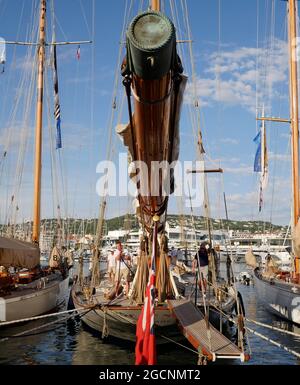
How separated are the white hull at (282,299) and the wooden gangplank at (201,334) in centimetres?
806

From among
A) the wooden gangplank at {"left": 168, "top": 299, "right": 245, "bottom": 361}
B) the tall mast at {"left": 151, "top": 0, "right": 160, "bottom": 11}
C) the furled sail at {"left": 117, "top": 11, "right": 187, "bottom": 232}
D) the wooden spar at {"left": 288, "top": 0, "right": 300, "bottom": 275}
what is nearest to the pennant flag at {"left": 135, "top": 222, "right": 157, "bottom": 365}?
the wooden gangplank at {"left": 168, "top": 299, "right": 245, "bottom": 361}

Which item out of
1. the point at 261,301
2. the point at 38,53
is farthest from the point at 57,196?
the point at 261,301

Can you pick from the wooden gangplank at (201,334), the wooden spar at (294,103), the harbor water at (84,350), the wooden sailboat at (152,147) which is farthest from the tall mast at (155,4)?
the wooden spar at (294,103)

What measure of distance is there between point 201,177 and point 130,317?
5650mm

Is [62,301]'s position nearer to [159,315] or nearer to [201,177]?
[201,177]

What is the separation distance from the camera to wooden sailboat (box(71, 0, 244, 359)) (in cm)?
546

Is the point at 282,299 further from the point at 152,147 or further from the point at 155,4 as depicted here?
the point at 152,147

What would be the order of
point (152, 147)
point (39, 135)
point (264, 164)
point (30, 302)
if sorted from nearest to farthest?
1. point (152, 147)
2. point (30, 302)
3. point (39, 135)
4. point (264, 164)

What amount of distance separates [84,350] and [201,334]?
196 inches

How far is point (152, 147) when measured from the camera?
741 cm

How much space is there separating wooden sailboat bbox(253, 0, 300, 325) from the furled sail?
10.3 metres

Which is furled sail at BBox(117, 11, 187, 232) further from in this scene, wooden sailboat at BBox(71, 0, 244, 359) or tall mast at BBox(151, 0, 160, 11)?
tall mast at BBox(151, 0, 160, 11)

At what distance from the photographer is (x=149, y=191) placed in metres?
8.50

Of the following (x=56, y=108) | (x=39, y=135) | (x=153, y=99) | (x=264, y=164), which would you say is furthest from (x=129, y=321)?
(x=56, y=108)
